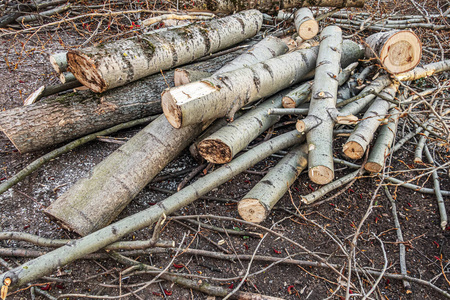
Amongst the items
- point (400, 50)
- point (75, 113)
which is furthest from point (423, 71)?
point (75, 113)

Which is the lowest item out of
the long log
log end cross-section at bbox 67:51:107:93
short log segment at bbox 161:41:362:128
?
the long log

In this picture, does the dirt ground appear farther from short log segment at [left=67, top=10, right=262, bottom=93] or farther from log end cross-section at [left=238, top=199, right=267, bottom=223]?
short log segment at [left=67, top=10, right=262, bottom=93]

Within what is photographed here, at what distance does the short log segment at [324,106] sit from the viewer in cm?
261

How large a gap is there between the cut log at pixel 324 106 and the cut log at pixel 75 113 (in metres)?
1.59

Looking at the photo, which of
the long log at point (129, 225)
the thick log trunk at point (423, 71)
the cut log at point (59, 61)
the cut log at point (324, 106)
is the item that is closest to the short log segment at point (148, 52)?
the cut log at point (59, 61)

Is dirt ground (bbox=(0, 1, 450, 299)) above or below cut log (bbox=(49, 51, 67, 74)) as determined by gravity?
below

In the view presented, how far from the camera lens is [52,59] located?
3141 millimetres

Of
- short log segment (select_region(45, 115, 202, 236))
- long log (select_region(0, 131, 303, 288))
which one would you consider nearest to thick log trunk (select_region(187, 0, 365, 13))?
short log segment (select_region(45, 115, 202, 236))

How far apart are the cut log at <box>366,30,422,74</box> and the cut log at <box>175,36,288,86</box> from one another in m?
1.08

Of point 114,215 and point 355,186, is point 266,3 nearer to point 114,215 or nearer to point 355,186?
point 355,186

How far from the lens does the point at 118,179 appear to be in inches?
98.3

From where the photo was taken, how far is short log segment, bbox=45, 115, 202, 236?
2.29 meters

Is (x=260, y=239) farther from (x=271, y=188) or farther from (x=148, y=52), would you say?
(x=148, y=52)

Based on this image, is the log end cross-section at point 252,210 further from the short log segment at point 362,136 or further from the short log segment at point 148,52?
the short log segment at point 148,52
